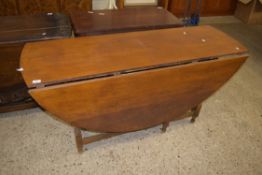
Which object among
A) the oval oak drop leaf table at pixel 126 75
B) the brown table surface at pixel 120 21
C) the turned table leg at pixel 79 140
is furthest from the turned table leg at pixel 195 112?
the turned table leg at pixel 79 140

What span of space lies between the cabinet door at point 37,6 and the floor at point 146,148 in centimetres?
125

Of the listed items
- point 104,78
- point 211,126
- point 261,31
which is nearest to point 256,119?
point 211,126

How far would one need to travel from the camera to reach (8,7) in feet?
8.27

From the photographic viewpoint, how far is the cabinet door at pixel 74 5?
2.68 m

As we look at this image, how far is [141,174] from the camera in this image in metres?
1.54

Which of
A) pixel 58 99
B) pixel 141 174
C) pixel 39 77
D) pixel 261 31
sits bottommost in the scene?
pixel 141 174

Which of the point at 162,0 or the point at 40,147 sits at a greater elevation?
the point at 162,0

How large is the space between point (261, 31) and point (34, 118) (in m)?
3.34

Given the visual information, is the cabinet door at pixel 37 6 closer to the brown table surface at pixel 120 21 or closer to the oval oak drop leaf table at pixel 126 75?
the brown table surface at pixel 120 21

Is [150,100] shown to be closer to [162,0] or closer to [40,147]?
[40,147]

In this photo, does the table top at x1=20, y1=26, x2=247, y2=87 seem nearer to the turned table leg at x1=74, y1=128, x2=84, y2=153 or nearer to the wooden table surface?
the wooden table surface

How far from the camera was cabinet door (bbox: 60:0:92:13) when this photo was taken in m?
2.68

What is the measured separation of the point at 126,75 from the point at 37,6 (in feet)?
5.96

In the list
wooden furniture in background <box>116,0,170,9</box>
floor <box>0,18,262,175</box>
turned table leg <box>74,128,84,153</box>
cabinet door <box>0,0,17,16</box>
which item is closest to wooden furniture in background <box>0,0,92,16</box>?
cabinet door <box>0,0,17,16</box>
